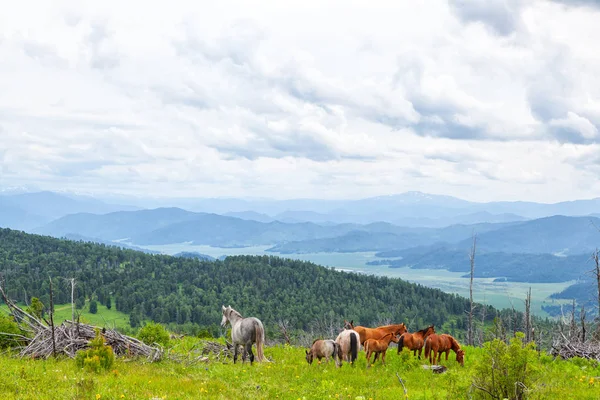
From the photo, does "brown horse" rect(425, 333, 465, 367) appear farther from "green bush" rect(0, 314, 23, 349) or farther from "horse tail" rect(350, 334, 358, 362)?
"green bush" rect(0, 314, 23, 349)

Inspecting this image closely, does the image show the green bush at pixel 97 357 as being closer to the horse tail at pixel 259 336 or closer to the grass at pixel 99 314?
the horse tail at pixel 259 336

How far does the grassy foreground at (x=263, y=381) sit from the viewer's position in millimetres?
12555

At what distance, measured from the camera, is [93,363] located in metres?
15.8

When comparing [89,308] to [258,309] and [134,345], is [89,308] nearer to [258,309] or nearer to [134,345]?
[258,309]

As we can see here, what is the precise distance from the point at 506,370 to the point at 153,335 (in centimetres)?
1815

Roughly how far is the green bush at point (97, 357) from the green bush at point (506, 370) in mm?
13138

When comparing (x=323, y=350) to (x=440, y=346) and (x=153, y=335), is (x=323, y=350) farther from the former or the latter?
(x=153, y=335)

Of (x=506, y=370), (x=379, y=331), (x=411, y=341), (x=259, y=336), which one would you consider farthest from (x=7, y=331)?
(x=506, y=370)

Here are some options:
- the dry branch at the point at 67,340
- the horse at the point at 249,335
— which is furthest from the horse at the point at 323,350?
the dry branch at the point at 67,340

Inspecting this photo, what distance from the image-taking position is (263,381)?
53.5 feet

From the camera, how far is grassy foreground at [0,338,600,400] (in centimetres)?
1255

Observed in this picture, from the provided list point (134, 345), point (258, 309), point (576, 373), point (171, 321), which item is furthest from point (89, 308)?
point (576, 373)

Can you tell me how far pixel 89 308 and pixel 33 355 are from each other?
587 feet

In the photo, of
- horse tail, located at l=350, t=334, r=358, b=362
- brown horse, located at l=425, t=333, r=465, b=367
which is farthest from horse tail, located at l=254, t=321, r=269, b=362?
brown horse, located at l=425, t=333, r=465, b=367
